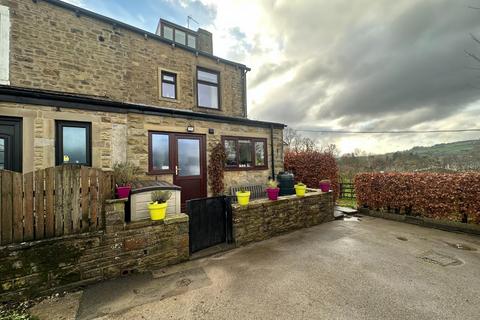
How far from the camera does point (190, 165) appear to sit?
6945 mm

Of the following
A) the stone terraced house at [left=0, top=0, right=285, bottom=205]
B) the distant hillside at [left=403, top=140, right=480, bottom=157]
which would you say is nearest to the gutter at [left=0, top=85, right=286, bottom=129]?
the stone terraced house at [left=0, top=0, right=285, bottom=205]

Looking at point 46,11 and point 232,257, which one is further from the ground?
point 46,11

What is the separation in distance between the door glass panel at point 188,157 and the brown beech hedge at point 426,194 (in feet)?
22.2

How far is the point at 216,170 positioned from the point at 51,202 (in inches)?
188

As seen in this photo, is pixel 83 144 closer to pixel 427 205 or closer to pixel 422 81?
pixel 427 205

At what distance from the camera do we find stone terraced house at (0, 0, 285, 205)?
15.9 feet

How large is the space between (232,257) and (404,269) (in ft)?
10.4

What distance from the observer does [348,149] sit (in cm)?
2312

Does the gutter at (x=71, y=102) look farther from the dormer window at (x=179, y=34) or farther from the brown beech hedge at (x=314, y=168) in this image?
the dormer window at (x=179, y=34)

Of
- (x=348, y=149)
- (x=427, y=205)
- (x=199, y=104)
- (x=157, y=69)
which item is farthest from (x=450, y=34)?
(x=348, y=149)

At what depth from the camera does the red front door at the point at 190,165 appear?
6.66m

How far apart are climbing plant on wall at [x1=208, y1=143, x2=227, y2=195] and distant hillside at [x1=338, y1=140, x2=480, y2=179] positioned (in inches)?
462

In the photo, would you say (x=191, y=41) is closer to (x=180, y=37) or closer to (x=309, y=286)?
(x=180, y=37)

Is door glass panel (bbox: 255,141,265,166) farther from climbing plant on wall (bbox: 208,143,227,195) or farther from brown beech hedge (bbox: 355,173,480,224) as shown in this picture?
brown beech hedge (bbox: 355,173,480,224)
